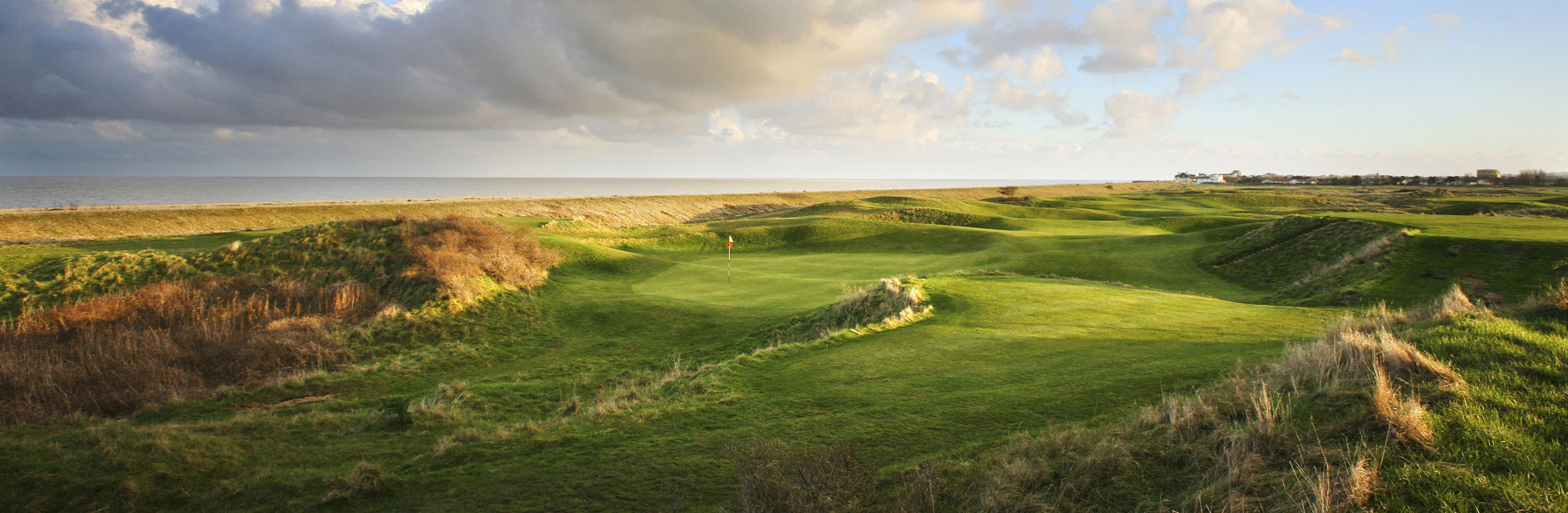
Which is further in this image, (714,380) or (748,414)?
(714,380)

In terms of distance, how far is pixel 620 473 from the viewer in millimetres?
7422

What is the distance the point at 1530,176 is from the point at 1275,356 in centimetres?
15689

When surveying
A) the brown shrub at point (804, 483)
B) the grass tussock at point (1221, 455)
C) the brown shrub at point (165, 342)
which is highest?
the grass tussock at point (1221, 455)

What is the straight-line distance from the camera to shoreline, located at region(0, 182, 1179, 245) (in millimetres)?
40906

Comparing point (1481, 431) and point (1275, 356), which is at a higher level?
point (1481, 431)

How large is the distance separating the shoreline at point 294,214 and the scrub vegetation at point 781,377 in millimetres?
10691

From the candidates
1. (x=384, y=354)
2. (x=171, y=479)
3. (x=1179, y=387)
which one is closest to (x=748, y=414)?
(x=1179, y=387)

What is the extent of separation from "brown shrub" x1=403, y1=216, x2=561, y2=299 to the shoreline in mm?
3209

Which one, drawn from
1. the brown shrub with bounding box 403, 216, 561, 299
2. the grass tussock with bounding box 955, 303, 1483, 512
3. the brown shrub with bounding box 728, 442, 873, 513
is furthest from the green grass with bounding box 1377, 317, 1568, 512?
the brown shrub with bounding box 403, 216, 561, 299

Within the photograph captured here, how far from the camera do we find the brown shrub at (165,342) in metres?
12.4

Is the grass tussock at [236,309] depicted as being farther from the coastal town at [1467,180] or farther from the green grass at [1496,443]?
the coastal town at [1467,180]

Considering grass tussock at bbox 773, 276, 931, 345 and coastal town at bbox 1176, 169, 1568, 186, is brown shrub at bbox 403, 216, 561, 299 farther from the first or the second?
coastal town at bbox 1176, 169, 1568, 186

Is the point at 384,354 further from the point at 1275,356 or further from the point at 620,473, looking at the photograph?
the point at 1275,356

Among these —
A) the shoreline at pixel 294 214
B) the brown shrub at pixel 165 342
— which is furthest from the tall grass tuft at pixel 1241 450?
the shoreline at pixel 294 214
